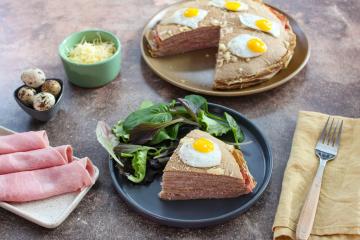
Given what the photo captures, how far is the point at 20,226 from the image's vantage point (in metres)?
1.83

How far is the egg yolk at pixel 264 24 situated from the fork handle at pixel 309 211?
111 centimetres

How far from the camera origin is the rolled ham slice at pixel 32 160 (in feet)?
6.16

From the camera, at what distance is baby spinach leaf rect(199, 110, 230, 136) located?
6.74 ft

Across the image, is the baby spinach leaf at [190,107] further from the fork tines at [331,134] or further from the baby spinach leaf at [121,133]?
the fork tines at [331,134]

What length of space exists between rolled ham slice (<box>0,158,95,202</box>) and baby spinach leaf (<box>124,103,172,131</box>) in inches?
11.9

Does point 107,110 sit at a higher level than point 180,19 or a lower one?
lower

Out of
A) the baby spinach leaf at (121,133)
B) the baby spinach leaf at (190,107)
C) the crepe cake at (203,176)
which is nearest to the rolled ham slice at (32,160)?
the baby spinach leaf at (121,133)

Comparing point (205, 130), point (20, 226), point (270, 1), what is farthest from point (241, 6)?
point (20, 226)

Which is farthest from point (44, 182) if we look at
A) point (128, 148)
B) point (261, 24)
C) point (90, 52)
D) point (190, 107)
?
point (261, 24)

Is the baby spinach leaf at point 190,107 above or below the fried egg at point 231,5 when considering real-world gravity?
below

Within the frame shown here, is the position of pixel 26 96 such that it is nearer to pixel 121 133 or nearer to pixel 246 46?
pixel 121 133

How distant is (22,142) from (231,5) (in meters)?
1.68

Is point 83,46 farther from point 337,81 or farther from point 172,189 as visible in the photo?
point 337,81

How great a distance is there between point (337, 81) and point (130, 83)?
131 centimetres
